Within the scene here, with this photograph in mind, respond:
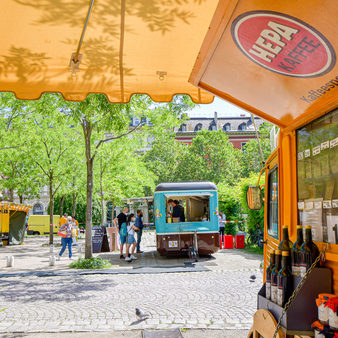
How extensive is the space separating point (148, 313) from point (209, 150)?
4709cm

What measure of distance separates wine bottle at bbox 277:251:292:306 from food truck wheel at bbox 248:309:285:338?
15 cm

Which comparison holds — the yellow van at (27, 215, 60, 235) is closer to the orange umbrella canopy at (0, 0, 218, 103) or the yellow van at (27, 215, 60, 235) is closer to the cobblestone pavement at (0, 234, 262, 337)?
the cobblestone pavement at (0, 234, 262, 337)

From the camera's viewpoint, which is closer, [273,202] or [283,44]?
[283,44]

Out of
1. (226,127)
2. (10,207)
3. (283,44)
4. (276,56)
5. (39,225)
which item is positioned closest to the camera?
(283,44)

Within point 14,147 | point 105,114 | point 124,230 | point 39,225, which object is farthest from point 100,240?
point 39,225

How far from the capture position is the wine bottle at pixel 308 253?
253 centimetres

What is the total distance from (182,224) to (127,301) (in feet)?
20.8

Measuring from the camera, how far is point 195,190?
14.6 m

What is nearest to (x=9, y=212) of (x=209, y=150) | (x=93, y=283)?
(x=93, y=283)

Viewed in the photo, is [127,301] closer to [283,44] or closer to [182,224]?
[182,224]

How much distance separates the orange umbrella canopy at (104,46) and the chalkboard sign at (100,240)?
516 inches

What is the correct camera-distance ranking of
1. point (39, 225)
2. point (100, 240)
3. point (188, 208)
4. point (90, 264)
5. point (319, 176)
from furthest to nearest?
point (39, 225)
point (100, 240)
point (188, 208)
point (90, 264)
point (319, 176)

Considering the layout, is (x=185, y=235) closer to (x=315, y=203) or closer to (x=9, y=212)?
(x=315, y=203)

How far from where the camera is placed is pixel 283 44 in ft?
7.79
